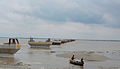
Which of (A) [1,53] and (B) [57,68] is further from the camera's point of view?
(A) [1,53]

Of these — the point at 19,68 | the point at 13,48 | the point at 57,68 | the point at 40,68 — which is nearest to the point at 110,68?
the point at 57,68

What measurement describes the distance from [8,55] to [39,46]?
3641 cm

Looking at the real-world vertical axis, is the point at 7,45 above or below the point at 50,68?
above

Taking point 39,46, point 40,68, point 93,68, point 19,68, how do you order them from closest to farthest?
point 19,68 → point 40,68 → point 93,68 → point 39,46

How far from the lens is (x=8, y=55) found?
34750mm

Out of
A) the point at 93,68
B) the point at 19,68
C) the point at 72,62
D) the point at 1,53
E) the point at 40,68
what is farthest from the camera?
the point at 1,53

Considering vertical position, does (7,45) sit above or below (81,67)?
above

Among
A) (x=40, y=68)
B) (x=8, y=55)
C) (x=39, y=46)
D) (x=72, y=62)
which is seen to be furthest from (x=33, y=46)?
(x=40, y=68)

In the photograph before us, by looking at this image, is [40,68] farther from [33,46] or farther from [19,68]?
[33,46]

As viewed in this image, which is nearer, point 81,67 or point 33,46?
point 81,67

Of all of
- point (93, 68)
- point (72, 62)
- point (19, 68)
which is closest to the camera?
point (19, 68)

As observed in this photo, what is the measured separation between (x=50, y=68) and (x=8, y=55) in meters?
14.0

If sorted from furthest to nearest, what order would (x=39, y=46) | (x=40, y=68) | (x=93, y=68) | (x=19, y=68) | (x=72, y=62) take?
(x=39, y=46) < (x=72, y=62) < (x=93, y=68) < (x=40, y=68) < (x=19, y=68)

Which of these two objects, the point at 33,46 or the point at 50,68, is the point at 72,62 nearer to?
the point at 50,68
